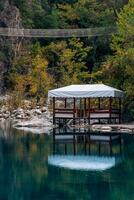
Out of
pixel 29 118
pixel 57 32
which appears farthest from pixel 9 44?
pixel 29 118

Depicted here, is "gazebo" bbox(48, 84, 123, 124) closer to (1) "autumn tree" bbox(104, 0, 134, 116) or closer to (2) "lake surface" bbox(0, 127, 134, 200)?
(1) "autumn tree" bbox(104, 0, 134, 116)

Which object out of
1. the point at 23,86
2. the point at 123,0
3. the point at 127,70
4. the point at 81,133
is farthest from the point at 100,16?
the point at 81,133

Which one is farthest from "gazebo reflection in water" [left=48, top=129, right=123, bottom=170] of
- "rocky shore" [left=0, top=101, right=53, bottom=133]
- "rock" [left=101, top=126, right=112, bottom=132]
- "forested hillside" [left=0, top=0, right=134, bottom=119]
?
"forested hillside" [left=0, top=0, right=134, bottom=119]

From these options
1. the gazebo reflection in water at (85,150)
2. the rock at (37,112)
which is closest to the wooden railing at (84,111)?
the gazebo reflection in water at (85,150)

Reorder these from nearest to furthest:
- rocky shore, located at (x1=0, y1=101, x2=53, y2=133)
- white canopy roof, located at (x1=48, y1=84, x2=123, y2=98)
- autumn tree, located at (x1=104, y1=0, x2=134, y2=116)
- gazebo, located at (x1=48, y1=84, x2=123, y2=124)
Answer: white canopy roof, located at (x1=48, y1=84, x2=123, y2=98) < gazebo, located at (x1=48, y1=84, x2=123, y2=124) < rocky shore, located at (x1=0, y1=101, x2=53, y2=133) < autumn tree, located at (x1=104, y1=0, x2=134, y2=116)

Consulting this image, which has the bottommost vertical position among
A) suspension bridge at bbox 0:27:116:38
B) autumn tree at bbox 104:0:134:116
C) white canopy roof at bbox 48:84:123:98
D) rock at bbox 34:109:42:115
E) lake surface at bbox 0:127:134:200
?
lake surface at bbox 0:127:134:200

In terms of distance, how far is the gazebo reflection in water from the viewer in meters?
16.8

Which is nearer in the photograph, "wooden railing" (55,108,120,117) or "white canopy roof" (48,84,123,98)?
"white canopy roof" (48,84,123,98)

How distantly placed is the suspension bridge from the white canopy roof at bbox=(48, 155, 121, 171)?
2531cm

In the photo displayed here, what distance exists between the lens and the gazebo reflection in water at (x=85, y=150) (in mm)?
16766

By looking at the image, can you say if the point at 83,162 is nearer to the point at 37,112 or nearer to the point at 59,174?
the point at 59,174

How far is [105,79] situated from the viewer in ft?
109

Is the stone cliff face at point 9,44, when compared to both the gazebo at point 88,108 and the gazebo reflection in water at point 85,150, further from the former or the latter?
the gazebo reflection in water at point 85,150

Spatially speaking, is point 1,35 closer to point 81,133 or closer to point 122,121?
point 122,121
